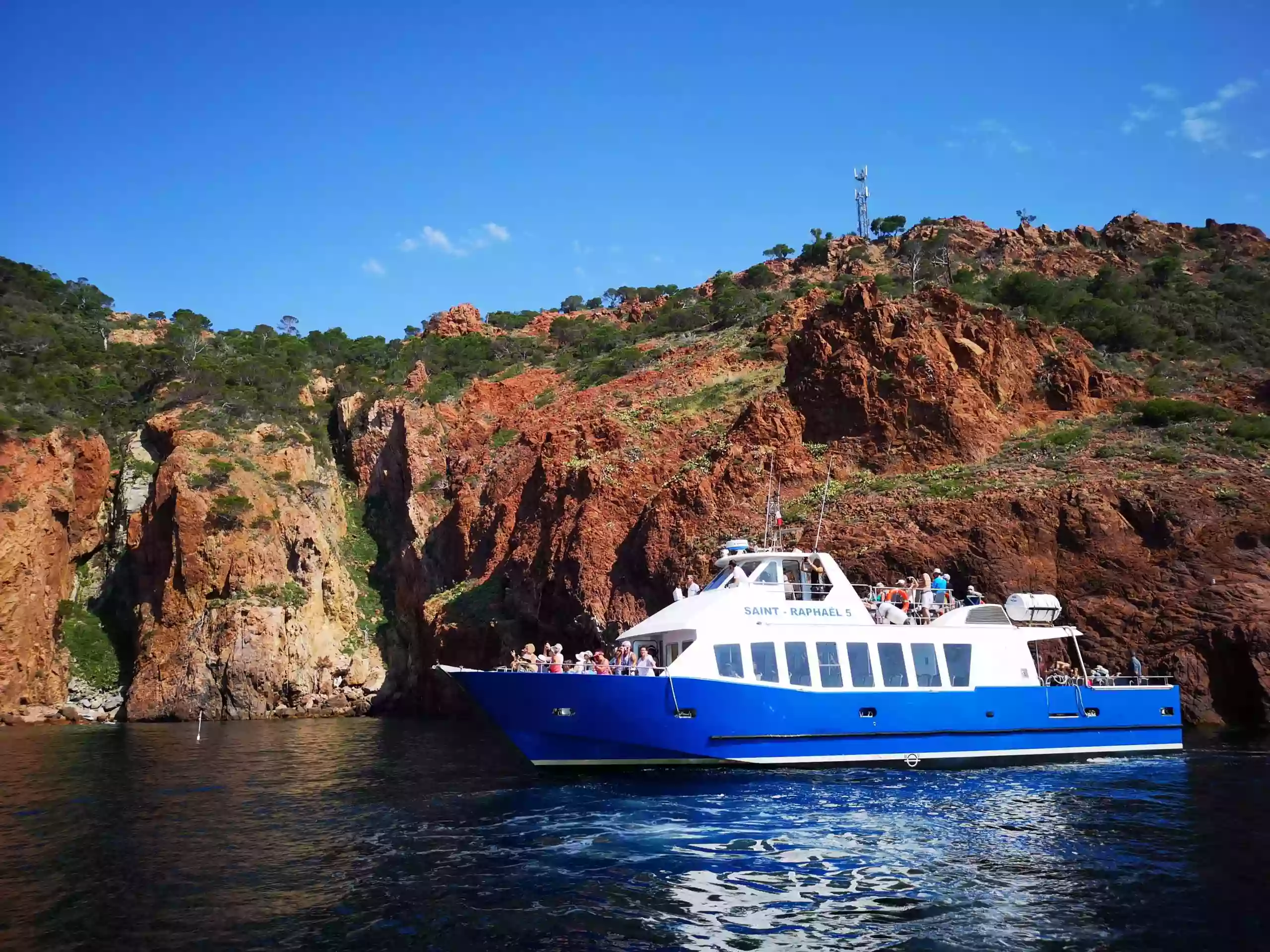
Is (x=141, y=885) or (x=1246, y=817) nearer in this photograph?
(x=141, y=885)

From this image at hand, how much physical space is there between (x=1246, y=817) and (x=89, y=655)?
52641 mm

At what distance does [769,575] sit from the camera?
901 inches

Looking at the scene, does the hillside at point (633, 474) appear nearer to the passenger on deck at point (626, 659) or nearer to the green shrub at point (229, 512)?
the green shrub at point (229, 512)

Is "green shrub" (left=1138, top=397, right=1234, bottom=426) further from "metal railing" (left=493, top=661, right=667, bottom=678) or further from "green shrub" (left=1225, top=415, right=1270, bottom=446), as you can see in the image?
"metal railing" (left=493, top=661, right=667, bottom=678)

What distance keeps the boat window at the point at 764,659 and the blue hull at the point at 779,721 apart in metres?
0.47

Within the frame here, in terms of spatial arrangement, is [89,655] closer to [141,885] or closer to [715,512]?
[715,512]

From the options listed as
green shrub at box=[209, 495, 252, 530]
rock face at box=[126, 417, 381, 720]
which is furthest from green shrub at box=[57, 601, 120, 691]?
green shrub at box=[209, 495, 252, 530]

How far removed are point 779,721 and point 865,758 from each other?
8.33 feet

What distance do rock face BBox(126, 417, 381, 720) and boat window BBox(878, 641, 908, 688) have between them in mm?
35380

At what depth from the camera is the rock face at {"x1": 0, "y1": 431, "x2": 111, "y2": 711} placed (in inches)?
1790

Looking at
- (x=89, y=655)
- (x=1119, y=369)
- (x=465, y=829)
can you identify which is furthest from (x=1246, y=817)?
(x=89, y=655)

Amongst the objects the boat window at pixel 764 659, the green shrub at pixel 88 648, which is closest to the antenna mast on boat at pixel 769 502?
the boat window at pixel 764 659

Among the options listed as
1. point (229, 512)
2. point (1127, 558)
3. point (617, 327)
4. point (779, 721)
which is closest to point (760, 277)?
point (617, 327)

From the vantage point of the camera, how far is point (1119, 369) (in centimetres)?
4641
